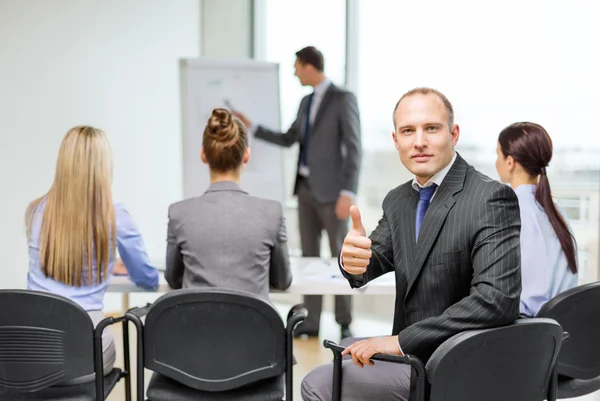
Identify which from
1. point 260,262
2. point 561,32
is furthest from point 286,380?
point 561,32

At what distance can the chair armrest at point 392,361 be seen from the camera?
1.66 m

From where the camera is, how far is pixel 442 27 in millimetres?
4641

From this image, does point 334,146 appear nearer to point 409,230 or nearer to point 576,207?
point 576,207

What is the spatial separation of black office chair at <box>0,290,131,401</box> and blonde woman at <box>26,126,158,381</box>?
234mm

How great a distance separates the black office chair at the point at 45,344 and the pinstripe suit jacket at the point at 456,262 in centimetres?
87

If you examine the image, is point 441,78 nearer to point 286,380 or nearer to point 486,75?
point 486,75

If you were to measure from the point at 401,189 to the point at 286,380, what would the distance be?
0.71 metres

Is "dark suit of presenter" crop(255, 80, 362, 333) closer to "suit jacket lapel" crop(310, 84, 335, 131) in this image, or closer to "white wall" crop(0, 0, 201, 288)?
"suit jacket lapel" crop(310, 84, 335, 131)

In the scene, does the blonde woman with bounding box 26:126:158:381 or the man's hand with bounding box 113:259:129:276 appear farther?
the man's hand with bounding box 113:259:129:276

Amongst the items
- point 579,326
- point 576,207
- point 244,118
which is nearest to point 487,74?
point 576,207

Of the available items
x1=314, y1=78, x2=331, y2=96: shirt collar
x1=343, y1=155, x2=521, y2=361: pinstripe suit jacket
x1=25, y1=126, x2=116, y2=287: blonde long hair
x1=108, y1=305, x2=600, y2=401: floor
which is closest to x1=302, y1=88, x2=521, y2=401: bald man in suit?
x1=343, y1=155, x2=521, y2=361: pinstripe suit jacket

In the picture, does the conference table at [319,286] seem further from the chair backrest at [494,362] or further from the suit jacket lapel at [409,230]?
the chair backrest at [494,362]

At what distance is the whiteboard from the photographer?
4.54m

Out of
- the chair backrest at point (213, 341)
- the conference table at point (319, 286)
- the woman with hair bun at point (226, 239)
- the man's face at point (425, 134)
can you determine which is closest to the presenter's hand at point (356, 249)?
the man's face at point (425, 134)
